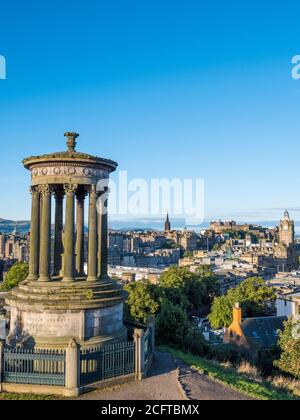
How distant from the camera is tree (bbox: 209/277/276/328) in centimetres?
5216

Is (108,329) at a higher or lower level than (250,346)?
higher

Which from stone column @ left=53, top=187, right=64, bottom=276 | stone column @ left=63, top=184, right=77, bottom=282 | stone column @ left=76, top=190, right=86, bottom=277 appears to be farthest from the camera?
stone column @ left=76, top=190, right=86, bottom=277

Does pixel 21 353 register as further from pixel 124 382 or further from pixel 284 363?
pixel 284 363

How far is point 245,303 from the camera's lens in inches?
2180

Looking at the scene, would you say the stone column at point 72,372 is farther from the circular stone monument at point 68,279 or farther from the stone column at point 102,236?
the stone column at point 102,236

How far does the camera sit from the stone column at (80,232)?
2222 centimetres

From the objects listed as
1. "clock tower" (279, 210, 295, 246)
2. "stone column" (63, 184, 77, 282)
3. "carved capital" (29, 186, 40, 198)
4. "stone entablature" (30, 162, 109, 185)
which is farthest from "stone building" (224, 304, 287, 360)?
"clock tower" (279, 210, 295, 246)

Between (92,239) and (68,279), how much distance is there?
2.14 meters

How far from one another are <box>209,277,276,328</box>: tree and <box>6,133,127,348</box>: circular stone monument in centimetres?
3439

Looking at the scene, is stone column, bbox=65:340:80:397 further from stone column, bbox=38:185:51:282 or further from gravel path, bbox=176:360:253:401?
stone column, bbox=38:185:51:282

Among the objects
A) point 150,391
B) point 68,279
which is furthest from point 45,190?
point 150,391
